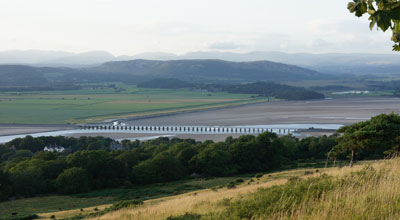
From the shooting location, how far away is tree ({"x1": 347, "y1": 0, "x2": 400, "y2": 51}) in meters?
4.65

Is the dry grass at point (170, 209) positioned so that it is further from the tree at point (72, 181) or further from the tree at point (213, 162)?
the tree at point (213, 162)

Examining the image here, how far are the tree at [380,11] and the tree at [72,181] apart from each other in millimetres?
37845

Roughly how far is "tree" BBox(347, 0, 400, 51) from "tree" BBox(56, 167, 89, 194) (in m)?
37.8

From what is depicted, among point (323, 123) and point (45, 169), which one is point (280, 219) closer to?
point (45, 169)

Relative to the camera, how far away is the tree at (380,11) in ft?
15.3

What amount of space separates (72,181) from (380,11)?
127 ft

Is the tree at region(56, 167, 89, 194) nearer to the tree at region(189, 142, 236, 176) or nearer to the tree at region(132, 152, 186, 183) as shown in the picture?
the tree at region(132, 152, 186, 183)

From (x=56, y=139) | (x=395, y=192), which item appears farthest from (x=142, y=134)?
(x=395, y=192)

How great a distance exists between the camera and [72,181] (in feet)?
131

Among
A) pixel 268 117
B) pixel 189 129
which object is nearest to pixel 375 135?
pixel 189 129

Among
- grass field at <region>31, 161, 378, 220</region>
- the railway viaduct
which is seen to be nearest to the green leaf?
grass field at <region>31, 161, 378, 220</region>

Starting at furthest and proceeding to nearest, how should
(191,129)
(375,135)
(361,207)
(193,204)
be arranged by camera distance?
1. (191,129)
2. (375,135)
3. (193,204)
4. (361,207)

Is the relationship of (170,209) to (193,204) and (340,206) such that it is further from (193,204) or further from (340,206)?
(340,206)

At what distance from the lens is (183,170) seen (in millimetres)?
46969
